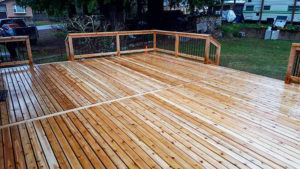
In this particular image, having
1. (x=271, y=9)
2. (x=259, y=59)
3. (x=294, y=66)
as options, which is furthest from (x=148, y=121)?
(x=271, y=9)

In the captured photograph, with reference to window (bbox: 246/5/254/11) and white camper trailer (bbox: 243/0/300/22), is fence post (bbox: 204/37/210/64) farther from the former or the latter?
window (bbox: 246/5/254/11)

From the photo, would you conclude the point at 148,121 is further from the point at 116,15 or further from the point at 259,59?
the point at 259,59

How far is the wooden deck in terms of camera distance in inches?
88.4

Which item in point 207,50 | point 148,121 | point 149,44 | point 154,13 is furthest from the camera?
point 154,13

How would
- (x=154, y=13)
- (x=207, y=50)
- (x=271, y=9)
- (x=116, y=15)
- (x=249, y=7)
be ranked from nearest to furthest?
1. (x=207, y=50)
2. (x=116, y=15)
3. (x=154, y=13)
4. (x=271, y=9)
5. (x=249, y=7)

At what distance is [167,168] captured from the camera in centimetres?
209

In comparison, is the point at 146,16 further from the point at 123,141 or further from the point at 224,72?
the point at 123,141

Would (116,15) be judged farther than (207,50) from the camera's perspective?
Yes

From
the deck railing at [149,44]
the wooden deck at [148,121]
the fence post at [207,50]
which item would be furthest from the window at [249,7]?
the wooden deck at [148,121]

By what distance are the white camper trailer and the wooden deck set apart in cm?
1699

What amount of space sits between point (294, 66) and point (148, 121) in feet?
11.0

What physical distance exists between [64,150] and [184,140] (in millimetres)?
1343

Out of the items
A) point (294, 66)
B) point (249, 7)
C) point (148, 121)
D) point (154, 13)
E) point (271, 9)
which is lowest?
point (148, 121)

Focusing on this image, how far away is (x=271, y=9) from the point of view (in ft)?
63.5
